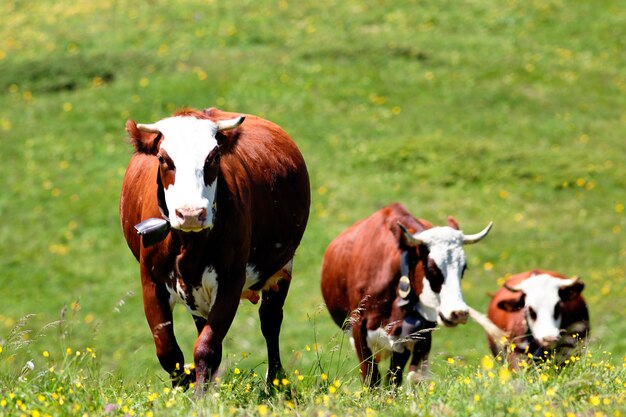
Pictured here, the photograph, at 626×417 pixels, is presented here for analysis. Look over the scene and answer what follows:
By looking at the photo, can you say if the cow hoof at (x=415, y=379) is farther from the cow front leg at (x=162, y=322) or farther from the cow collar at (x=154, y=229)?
the cow collar at (x=154, y=229)

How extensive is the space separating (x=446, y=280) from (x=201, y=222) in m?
4.18

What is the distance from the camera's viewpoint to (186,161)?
680 centimetres

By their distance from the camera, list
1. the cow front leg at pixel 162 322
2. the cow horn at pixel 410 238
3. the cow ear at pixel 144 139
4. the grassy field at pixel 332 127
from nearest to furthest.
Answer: the cow ear at pixel 144 139 → the cow front leg at pixel 162 322 → the cow horn at pixel 410 238 → the grassy field at pixel 332 127

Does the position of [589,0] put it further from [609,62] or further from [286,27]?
[286,27]

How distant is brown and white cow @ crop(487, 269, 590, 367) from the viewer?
11.6m

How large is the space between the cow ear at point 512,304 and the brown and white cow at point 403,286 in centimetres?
176

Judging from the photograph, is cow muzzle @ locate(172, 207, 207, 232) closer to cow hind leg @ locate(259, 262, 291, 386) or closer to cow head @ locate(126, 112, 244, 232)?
cow head @ locate(126, 112, 244, 232)

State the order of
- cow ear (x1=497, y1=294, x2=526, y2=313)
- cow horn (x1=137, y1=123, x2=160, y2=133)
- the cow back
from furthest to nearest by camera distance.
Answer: cow ear (x1=497, y1=294, x2=526, y2=313) < the cow back < cow horn (x1=137, y1=123, x2=160, y2=133)

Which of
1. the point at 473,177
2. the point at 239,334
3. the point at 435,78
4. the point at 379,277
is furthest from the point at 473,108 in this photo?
the point at 379,277

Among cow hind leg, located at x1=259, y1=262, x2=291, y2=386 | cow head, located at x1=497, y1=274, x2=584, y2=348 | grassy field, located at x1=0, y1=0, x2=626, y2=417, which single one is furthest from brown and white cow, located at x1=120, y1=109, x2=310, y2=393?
grassy field, located at x1=0, y1=0, x2=626, y2=417

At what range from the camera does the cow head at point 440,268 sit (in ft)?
32.9

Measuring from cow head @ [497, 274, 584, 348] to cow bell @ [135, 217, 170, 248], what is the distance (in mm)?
5842

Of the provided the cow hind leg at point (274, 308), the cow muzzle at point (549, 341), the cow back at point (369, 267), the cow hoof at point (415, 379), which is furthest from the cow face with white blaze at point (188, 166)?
the cow muzzle at point (549, 341)

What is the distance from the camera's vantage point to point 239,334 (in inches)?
727
